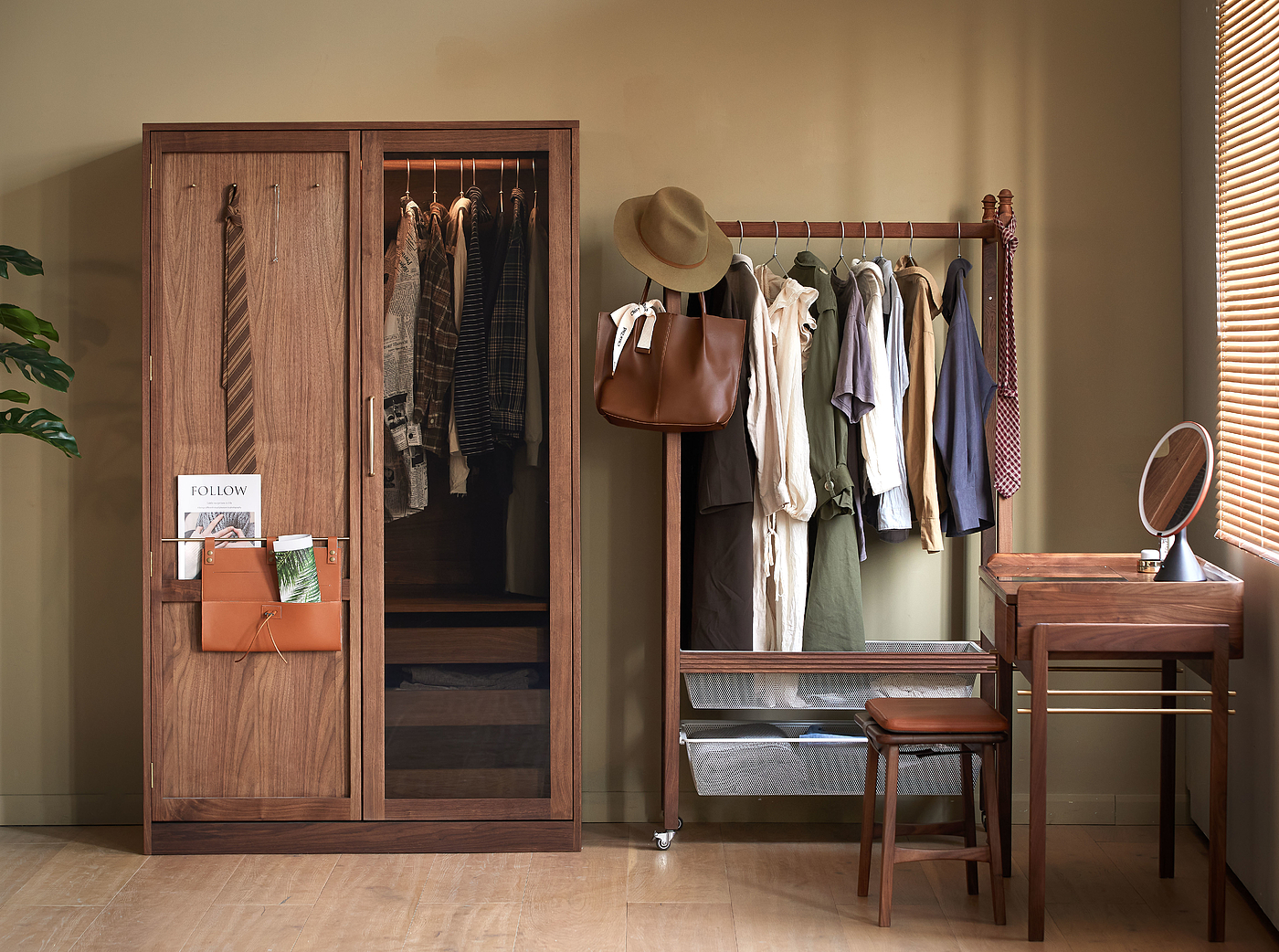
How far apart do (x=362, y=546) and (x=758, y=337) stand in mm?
1270

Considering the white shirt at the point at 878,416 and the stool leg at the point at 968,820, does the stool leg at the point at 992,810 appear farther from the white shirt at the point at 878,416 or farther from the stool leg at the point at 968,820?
the white shirt at the point at 878,416

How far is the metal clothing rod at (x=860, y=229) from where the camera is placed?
2924 millimetres

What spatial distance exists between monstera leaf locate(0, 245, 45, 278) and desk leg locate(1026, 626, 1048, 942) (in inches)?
113

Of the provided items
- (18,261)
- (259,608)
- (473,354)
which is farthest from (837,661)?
(18,261)

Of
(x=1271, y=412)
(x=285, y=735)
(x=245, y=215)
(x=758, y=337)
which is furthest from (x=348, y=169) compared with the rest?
(x=1271, y=412)

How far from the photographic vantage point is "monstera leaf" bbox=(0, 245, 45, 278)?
2.78 meters

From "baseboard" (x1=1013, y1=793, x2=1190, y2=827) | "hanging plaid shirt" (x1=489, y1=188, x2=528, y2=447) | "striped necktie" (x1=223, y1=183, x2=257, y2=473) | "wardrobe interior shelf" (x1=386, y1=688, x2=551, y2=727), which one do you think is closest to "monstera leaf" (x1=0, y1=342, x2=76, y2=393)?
"striped necktie" (x1=223, y1=183, x2=257, y2=473)

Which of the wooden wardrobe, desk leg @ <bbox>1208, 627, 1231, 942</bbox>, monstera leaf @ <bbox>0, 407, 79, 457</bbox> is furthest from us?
the wooden wardrobe

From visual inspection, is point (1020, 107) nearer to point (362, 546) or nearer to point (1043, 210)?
point (1043, 210)

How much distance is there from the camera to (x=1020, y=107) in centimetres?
311

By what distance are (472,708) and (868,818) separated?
112 cm

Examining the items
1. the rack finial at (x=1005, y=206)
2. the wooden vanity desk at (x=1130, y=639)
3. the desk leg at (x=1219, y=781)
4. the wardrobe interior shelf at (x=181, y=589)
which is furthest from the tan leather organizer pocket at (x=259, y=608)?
the desk leg at (x=1219, y=781)

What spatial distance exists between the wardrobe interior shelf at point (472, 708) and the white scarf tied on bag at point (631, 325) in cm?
97

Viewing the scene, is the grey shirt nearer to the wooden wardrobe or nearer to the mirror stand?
the mirror stand
